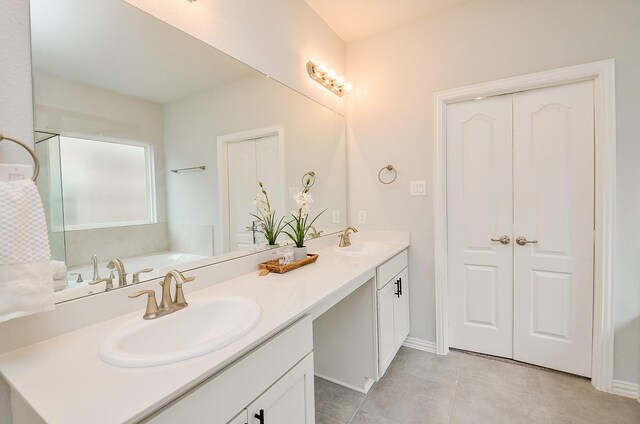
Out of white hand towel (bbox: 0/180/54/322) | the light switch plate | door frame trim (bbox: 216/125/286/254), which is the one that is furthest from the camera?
the light switch plate

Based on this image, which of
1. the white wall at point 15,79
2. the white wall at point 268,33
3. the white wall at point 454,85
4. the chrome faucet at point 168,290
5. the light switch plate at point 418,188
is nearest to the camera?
the white wall at point 15,79

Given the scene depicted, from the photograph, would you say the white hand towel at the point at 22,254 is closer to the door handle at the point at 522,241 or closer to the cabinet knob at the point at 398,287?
the cabinet knob at the point at 398,287

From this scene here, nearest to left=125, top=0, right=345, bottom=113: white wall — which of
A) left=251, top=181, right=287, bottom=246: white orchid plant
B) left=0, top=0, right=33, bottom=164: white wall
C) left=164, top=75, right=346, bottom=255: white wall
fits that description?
left=164, top=75, right=346, bottom=255: white wall

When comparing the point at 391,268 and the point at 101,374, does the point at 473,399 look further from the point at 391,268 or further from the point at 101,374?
the point at 101,374

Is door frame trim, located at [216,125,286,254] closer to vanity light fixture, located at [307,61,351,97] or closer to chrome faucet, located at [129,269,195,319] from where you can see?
chrome faucet, located at [129,269,195,319]

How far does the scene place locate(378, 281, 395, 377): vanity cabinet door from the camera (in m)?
1.75

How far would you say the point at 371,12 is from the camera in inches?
84.8

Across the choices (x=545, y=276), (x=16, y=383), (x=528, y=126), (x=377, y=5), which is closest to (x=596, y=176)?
(x=528, y=126)

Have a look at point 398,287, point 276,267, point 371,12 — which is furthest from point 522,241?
point 371,12

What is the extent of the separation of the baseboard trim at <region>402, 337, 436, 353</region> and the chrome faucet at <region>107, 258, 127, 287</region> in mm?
2078

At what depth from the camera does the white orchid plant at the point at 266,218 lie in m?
1.72

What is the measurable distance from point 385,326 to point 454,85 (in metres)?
1.77

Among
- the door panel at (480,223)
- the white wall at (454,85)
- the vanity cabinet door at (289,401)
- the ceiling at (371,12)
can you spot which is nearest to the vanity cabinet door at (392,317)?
the white wall at (454,85)

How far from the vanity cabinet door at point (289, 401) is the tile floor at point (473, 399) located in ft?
2.19
